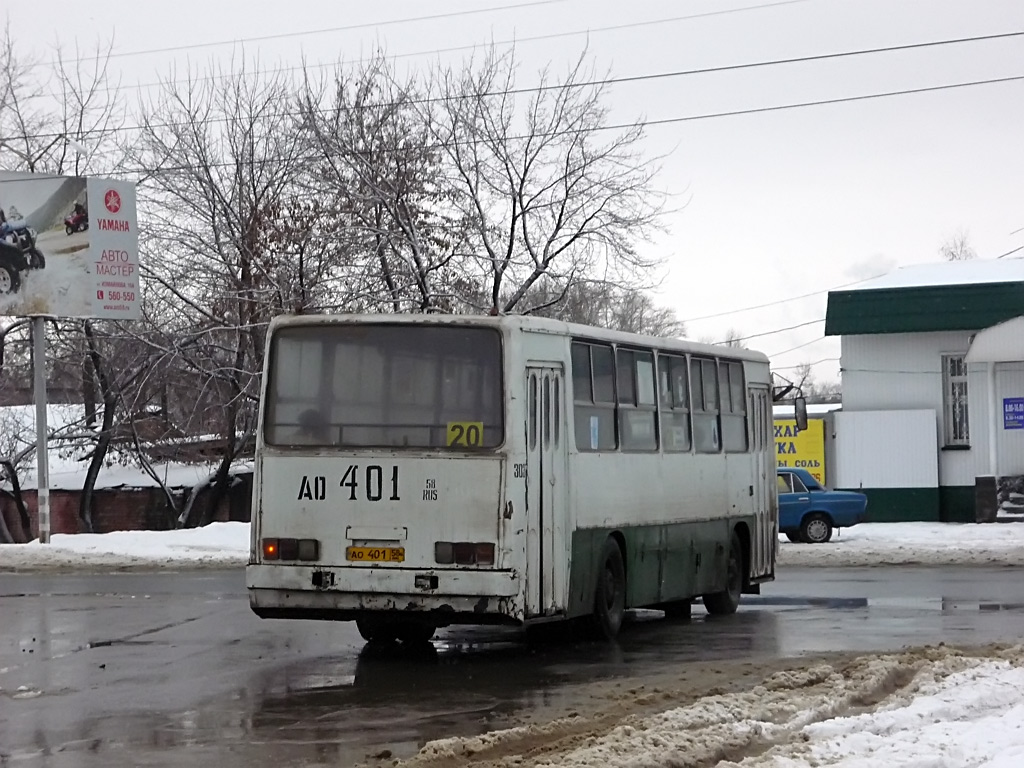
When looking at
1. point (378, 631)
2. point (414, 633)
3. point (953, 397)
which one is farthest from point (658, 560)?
point (953, 397)

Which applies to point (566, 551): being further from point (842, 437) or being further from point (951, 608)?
point (842, 437)


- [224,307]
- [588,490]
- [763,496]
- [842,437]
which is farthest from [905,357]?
[588,490]

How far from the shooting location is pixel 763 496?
773 inches

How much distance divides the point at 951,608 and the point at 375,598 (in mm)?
7824

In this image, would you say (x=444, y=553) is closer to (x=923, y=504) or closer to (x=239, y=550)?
(x=239, y=550)

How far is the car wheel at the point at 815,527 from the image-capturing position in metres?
32.8

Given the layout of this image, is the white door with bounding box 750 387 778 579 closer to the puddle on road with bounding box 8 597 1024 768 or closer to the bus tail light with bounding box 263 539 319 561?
the puddle on road with bounding box 8 597 1024 768

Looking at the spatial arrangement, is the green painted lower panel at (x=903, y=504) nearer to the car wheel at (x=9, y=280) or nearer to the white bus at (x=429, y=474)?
the car wheel at (x=9, y=280)

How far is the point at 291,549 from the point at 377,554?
2.46ft

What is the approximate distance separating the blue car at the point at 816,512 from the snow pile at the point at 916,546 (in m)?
0.35

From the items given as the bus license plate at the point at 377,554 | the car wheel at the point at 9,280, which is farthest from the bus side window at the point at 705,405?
the car wheel at the point at 9,280

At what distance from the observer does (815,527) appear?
32969mm

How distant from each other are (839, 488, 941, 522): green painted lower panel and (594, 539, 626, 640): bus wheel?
24709 millimetres

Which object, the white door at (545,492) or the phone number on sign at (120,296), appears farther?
the phone number on sign at (120,296)
